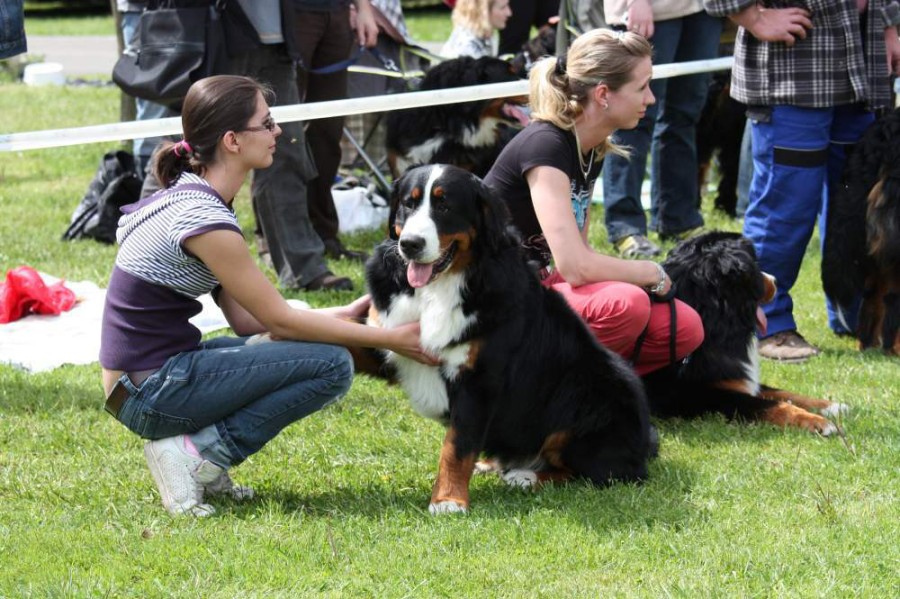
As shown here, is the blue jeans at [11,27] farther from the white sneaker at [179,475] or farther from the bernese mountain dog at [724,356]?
the bernese mountain dog at [724,356]

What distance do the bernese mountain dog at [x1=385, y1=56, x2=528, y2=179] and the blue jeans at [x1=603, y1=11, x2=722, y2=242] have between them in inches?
27.3

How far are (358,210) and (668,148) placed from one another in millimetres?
2045

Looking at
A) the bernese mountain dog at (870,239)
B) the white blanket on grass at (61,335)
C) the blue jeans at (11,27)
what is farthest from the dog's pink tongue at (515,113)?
the blue jeans at (11,27)

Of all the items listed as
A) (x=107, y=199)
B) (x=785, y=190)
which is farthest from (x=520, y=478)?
(x=107, y=199)

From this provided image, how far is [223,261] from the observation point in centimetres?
321

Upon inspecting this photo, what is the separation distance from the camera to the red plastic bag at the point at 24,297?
550 centimetres

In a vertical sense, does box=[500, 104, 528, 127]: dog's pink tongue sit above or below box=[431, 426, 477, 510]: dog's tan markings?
above

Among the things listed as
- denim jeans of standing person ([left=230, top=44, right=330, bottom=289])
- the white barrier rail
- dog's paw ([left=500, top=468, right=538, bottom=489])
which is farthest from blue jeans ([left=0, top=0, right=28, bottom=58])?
dog's paw ([left=500, top=468, right=538, bottom=489])

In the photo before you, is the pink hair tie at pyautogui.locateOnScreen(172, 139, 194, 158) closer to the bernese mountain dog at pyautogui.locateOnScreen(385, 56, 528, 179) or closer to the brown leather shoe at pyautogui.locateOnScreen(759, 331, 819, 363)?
the brown leather shoe at pyautogui.locateOnScreen(759, 331, 819, 363)

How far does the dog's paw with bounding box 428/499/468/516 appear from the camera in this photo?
334 centimetres

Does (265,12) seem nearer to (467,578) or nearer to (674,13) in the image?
(674,13)

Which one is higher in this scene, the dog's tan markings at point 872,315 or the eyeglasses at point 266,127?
the eyeglasses at point 266,127

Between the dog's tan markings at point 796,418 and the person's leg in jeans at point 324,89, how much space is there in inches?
122

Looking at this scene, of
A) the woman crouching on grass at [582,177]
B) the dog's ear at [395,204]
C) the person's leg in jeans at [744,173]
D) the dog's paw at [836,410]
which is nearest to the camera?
the dog's ear at [395,204]
